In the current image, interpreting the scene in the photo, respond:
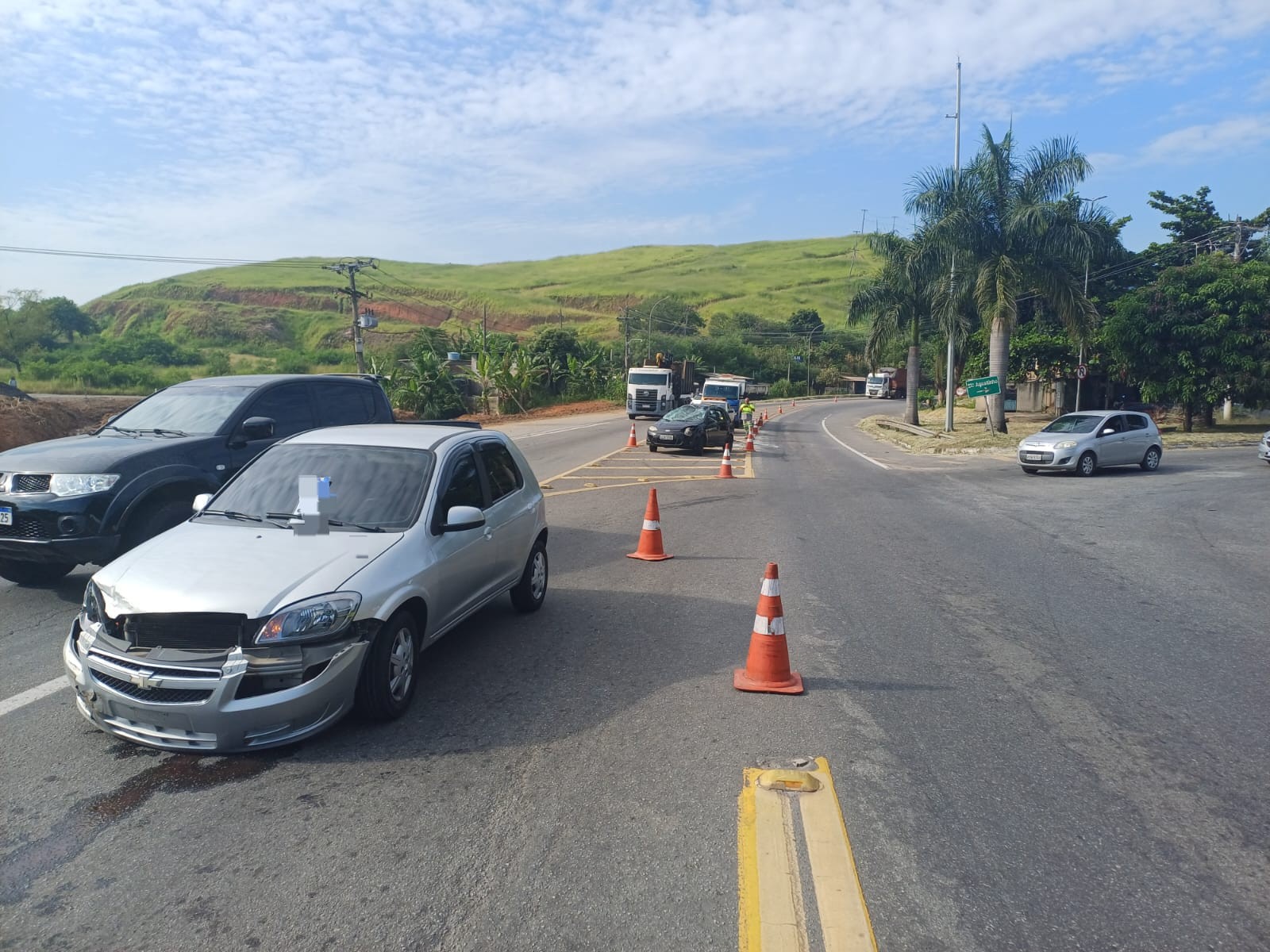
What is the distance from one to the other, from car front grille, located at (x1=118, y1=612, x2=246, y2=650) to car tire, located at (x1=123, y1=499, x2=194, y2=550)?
3230 mm

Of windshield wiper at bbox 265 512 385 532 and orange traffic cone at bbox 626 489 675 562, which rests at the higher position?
windshield wiper at bbox 265 512 385 532

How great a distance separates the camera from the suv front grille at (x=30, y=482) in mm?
7492

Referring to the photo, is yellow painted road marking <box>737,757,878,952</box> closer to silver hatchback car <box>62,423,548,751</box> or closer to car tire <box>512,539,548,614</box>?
silver hatchback car <box>62,423,548,751</box>

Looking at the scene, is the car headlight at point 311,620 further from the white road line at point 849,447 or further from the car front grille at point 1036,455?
the white road line at point 849,447

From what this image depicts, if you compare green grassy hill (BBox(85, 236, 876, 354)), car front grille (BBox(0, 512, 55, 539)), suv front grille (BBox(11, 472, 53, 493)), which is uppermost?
green grassy hill (BBox(85, 236, 876, 354))

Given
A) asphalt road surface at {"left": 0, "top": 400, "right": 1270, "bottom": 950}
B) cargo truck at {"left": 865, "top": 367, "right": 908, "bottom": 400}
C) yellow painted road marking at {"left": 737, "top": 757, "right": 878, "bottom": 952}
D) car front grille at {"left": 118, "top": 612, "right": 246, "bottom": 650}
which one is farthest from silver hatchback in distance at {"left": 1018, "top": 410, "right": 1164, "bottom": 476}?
cargo truck at {"left": 865, "top": 367, "right": 908, "bottom": 400}

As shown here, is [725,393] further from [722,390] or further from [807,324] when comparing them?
[807,324]

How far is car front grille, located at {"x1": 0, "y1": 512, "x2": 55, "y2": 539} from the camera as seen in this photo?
7.40m

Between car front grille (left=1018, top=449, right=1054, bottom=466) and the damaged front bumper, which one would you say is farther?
car front grille (left=1018, top=449, right=1054, bottom=466)

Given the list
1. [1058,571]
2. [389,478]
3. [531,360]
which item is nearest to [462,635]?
[389,478]

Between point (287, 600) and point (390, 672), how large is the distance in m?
0.71


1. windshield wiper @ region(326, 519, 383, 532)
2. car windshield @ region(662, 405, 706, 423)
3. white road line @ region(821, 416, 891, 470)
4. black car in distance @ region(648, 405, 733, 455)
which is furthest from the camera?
car windshield @ region(662, 405, 706, 423)

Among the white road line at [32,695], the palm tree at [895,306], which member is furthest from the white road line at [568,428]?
the white road line at [32,695]

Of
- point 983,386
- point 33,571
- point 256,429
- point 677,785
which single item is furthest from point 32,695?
point 983,386
